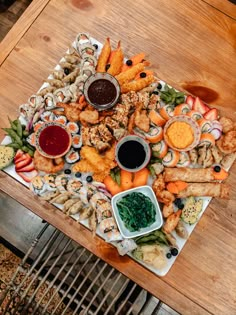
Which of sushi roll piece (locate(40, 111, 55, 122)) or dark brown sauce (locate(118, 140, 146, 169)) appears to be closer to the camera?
dark brown sauce (locate(118, 140, 146, 169))

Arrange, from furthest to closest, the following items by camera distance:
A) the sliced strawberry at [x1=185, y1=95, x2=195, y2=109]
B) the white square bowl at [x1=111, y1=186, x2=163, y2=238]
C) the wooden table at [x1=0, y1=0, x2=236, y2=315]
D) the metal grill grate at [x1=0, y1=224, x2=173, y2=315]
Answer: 1. the metal grill grate at [x1=0, y1=224, x2=173, y2=315]
2. the sliced strawberry at [x1=185, y1=95, x2=195, y2=109]
3. the wooden table at [x1=0, y1=0, x2=236, y2=315]
4. the white square bowl at [x1=111, y1=186, x2=163, y2=238]

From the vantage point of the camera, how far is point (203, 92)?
269cm

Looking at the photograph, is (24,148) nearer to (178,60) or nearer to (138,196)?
(138,196)

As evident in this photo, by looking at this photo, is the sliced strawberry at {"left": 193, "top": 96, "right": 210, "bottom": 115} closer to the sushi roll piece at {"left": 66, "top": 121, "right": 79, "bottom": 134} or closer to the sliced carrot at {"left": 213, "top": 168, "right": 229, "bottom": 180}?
the sliced carrot at {"left": 213, "top": 168, "right": 229, "bottom": 180}

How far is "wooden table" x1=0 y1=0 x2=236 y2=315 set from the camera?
2.51 m

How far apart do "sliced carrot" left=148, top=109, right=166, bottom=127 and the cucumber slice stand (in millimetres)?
782

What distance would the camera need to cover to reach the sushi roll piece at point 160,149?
8.24 ft

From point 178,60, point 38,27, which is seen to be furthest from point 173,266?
point 38,27

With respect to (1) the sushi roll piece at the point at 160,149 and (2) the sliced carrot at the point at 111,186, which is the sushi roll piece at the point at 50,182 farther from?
(1) the sushi roll piece at the point at 160,149

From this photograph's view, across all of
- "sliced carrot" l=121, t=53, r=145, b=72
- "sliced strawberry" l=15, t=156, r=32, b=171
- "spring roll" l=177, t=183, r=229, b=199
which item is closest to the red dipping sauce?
"sliced strawberry" l=15, t=156, r=32, b=171

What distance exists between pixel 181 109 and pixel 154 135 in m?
0.22

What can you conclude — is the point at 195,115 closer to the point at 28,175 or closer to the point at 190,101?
the point at 190,101

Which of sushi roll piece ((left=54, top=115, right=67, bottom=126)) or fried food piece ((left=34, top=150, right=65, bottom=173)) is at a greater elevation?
sushi roll piece ((left=54, top=115, right=67, bottom=126))

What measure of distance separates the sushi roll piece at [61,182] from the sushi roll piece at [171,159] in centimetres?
53
